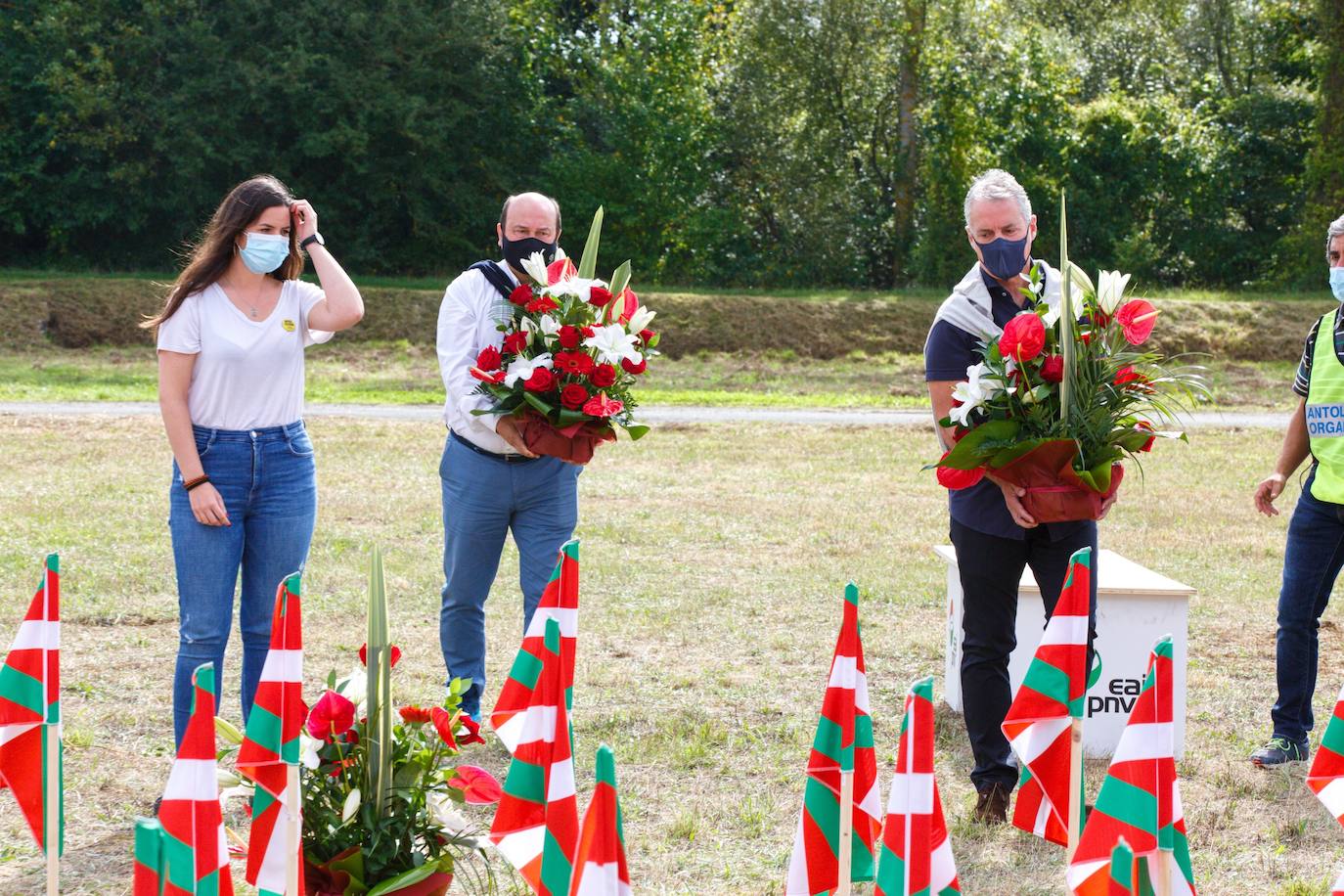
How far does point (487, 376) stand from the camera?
15.9 feet

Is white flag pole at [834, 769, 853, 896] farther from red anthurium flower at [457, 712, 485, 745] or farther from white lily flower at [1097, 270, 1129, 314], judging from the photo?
white lily flower at [1097, 270, 1129, 314]

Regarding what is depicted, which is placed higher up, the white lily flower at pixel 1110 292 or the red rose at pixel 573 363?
the white lily flower at pixel 1110 292

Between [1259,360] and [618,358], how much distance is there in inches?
846

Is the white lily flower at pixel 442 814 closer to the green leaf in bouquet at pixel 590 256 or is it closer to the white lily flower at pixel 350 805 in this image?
the white lily flower at pixel 350 805

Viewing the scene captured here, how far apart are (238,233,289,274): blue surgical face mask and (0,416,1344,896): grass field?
1.87 m

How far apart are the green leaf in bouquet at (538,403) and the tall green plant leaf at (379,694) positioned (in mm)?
1657

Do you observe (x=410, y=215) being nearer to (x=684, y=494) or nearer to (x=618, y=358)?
(x=684, y=494)

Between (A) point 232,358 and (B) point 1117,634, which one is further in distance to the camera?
(B) point 1117,634

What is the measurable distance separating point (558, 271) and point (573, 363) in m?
0.37

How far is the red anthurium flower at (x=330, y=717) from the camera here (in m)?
3.14

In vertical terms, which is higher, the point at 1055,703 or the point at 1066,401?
the point at 1066,401

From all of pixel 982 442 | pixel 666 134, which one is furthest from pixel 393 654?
pixel 666 134

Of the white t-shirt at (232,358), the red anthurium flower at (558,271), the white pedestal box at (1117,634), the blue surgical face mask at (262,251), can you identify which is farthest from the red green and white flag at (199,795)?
the white pedestal box at (1117,634)

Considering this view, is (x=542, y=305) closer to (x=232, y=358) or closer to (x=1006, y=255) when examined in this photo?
(x=232, y=358)
